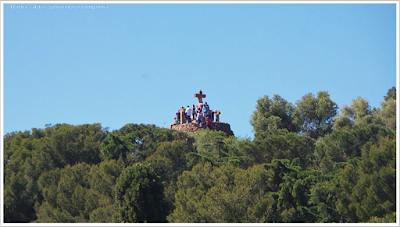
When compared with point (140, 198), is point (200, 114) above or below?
above

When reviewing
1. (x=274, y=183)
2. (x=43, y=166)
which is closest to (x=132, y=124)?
(x=43, y=166)

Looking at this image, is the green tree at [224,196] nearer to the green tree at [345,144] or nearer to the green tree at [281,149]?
the green tree at [281,149]

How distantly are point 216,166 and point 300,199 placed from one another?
726cm

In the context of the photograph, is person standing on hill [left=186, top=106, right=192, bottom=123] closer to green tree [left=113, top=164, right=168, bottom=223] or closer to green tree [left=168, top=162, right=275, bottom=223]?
green tree [left=168, top=162, right=275, bottom=223]

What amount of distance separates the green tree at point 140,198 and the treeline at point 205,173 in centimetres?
6

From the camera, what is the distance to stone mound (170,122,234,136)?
5569 cm

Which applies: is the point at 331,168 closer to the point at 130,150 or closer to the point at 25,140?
the point at 130,150

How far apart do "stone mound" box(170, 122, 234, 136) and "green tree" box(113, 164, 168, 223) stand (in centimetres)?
1563

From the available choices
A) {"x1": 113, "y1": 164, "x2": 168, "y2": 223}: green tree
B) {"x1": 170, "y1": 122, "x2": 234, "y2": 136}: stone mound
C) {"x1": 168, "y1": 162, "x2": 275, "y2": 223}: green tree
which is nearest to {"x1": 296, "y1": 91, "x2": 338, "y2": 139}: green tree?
{"x1": 170, "y1": 122, "x2": 234, "y2": 136}: stone mound

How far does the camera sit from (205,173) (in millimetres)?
45438

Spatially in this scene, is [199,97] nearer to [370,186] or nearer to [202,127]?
[202,127]

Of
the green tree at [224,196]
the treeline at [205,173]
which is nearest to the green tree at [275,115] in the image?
the treeline at [205,173]

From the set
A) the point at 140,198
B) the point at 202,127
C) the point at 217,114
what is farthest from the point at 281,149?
the point at 140,198

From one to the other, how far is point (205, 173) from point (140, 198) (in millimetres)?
7922
